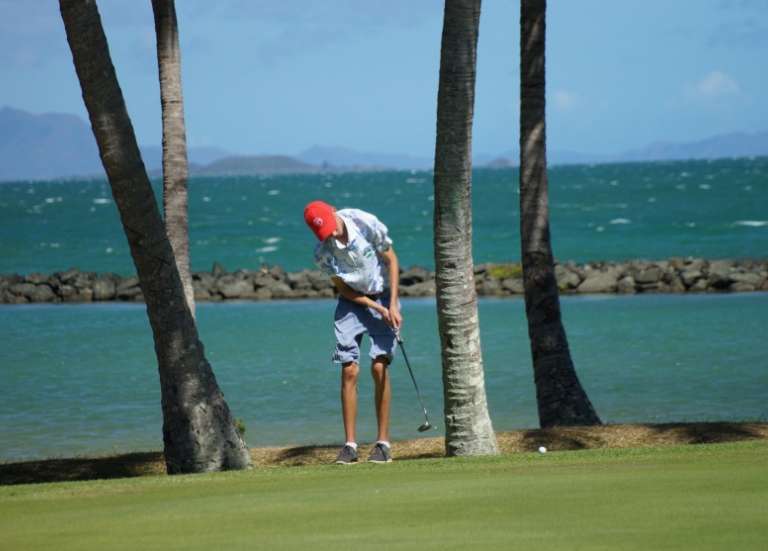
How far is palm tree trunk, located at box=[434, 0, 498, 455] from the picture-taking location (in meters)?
9.62

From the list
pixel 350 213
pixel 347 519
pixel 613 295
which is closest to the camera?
pixel 347 519

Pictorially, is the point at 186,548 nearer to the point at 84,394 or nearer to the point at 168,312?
the point at 168,312

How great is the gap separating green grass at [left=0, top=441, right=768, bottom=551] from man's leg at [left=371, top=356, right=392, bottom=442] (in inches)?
55.4

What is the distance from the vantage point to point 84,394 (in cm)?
1869

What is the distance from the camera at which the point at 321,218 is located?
9.41m

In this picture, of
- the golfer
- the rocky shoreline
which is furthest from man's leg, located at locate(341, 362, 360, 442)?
the rocky shoreline

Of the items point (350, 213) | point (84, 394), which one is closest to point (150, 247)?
point (350, 213)

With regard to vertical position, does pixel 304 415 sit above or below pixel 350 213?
below

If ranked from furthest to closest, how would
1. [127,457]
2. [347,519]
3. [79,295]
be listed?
1. [79,295]
2. [127,457]
3. [347,519]

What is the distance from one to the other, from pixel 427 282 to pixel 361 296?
25.4 m

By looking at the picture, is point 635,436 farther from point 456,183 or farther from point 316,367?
point 316,367

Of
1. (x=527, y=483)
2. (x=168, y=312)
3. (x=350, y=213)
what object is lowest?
(x=527, y=483)

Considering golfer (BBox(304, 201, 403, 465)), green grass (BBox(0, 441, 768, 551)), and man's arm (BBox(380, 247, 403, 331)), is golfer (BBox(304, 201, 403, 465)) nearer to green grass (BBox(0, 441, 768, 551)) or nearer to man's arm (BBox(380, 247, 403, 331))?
man's arm (BBox(380, 247, 403, 331))

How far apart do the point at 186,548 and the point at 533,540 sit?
4.64ft
